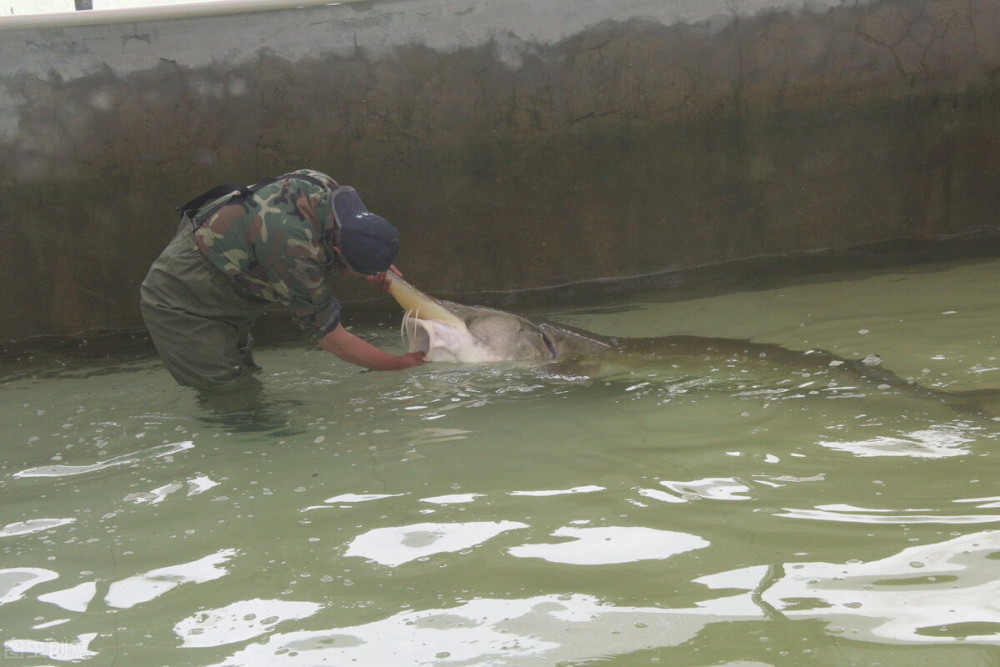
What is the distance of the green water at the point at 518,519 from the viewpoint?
92.4 inches

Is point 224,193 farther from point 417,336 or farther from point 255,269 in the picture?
point 417,336

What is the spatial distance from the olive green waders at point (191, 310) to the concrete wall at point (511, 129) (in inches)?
56.9

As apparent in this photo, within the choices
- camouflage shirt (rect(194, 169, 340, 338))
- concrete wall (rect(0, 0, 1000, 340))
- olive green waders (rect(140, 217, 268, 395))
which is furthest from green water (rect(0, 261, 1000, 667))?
concrete wall (rect(0, 0, 1000, 340))

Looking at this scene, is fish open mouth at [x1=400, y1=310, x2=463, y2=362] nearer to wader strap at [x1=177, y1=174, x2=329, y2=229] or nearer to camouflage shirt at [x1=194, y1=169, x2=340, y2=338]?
camouflage shirt at [x1=194, y1=169, x2=340, y2=338]

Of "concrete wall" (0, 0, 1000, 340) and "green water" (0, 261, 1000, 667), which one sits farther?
"concrete wall" (0, 0, 1000, 340)

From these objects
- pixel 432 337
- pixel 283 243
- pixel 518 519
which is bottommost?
pixel 518 519

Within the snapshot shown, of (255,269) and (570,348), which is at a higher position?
(255,269)

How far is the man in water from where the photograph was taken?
4.07m

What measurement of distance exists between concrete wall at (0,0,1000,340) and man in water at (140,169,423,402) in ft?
4.73

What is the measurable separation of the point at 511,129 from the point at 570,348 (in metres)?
1.84

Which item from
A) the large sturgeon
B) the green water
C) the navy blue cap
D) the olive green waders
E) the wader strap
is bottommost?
the green water

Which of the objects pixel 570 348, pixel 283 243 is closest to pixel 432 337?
pixel 570 348

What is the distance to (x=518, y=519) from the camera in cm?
303

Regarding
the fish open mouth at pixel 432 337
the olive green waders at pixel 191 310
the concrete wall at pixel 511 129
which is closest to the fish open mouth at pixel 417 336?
the fish open mouth at pixel 432 337
